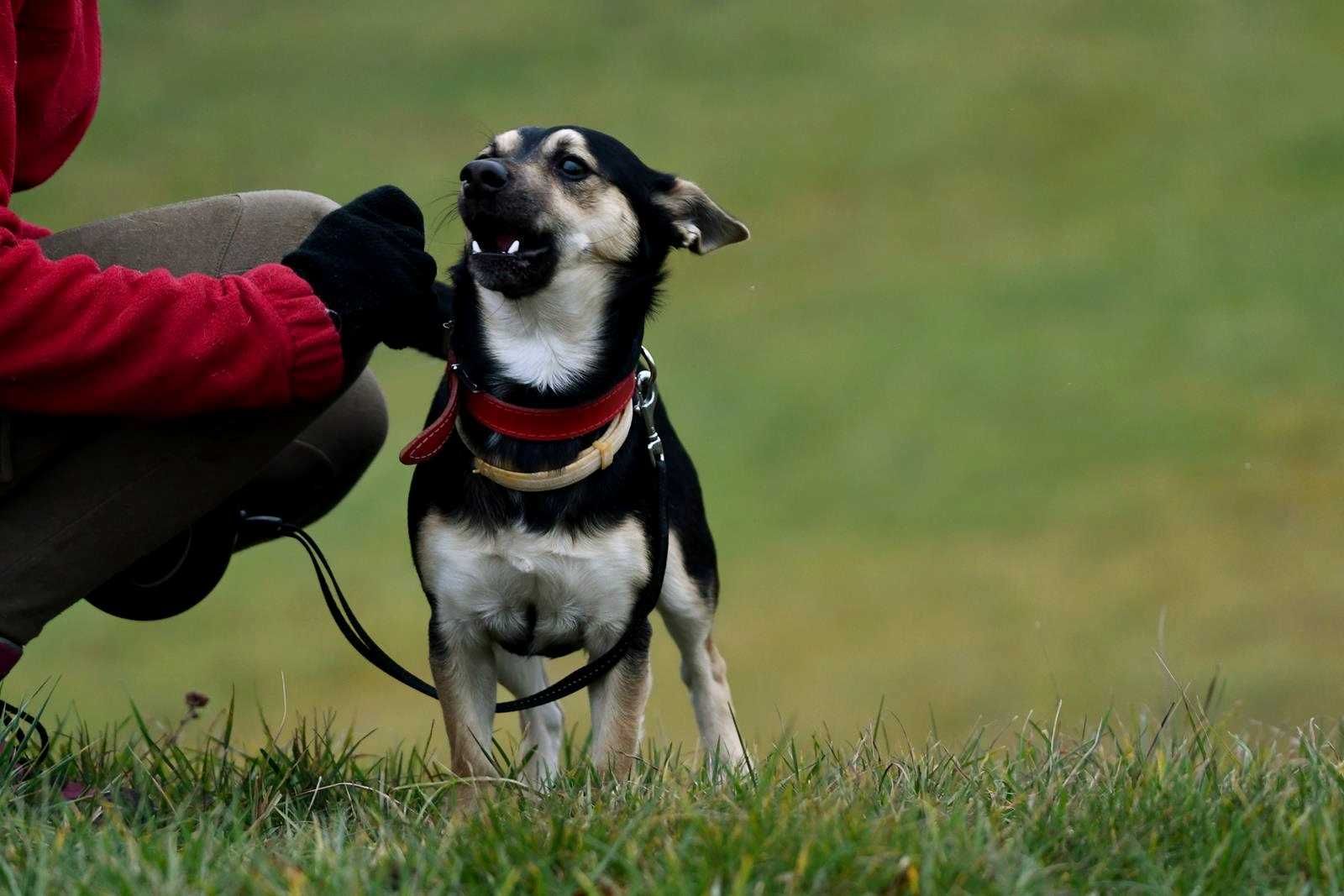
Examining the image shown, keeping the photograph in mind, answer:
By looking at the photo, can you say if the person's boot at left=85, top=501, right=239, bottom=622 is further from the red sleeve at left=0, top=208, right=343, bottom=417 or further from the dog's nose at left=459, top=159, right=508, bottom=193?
the dog's nose at left=459, top=159, right=508, bottom=193

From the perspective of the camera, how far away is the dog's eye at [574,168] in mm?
3453

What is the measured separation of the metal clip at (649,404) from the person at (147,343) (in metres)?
0.45

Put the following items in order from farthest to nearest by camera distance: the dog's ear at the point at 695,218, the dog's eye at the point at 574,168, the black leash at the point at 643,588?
the dog's ear at the point at 695,218
the dog's eye at the point at 574,168
the black leash at the point at 643,588

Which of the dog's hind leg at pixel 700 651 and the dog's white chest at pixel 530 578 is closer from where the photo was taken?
the dog's white chest at pixel 530 578

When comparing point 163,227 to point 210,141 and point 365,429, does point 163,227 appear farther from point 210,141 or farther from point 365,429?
point 210,141

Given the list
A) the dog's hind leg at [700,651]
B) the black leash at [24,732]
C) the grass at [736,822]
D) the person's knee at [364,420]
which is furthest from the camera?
the person's knee at [364,420]

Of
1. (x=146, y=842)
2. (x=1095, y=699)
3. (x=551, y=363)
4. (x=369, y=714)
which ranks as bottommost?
(x=369, y=714)

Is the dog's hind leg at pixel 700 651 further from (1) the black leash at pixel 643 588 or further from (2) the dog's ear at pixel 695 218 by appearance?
(2) the dog's ear at pixel 695 218

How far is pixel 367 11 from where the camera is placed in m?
17.1

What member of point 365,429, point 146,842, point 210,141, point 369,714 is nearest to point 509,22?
point 210,141

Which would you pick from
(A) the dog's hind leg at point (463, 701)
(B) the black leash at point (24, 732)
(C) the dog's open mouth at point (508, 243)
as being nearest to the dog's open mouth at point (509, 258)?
(C) the dog's open mouth at point (508, 243)

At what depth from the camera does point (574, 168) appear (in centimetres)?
346

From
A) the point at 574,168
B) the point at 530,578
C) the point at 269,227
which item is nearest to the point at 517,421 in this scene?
the point at 530,578

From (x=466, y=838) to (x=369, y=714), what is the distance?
6989mm
